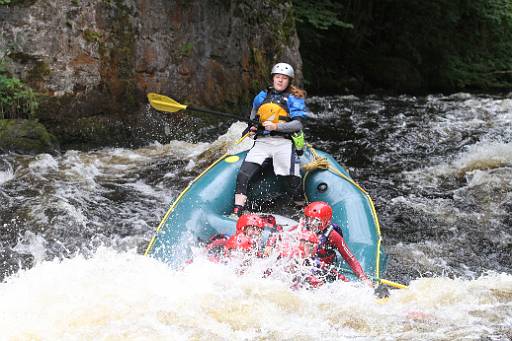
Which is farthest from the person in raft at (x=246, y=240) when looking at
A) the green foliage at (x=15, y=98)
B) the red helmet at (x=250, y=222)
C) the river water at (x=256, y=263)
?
the green foliage at (x=15, y=98)

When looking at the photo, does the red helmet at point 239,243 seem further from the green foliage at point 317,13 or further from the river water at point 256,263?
the green foliage at point 317,13

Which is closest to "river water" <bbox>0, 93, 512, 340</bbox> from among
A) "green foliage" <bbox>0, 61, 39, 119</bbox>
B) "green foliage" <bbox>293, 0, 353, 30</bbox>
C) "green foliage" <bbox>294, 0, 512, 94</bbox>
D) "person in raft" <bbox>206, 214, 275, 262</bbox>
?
"person in raft" <bbox>206, 214, 275, 262</bbox>

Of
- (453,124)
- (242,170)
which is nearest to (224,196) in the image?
(242,170)

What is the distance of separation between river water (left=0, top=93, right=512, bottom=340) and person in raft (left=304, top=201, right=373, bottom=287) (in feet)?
0.91

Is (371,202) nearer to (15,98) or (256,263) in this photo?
(256,263)

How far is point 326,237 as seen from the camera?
447 cm

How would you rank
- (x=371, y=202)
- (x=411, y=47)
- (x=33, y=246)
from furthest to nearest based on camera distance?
(x=411, y=47)
(x=371, y=202)
(x=33, y=246)

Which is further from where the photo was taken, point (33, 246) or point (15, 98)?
point (15, 98)

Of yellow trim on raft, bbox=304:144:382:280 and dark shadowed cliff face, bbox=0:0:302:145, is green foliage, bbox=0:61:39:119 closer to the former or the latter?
dark shadowed cliff face, bbox=0:0:302:145

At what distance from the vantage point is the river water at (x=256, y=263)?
12.2 feet

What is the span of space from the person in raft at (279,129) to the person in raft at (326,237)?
4.44ft

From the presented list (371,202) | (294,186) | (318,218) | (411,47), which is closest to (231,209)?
(294,186)

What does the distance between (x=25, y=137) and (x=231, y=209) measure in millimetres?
2835

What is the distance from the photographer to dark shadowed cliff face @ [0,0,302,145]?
7.88 m
